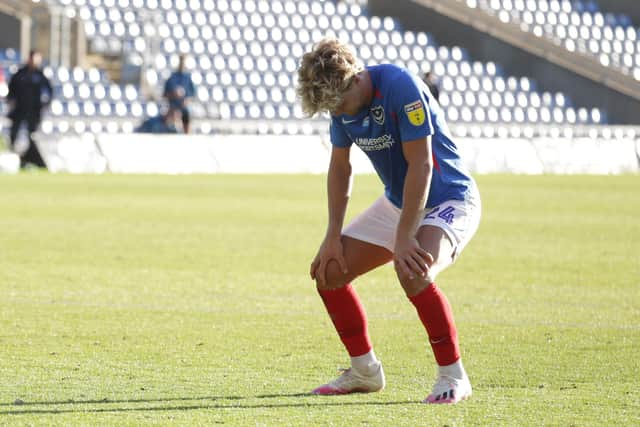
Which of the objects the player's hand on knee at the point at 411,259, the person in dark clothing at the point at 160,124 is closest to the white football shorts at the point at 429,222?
the player's hand on knee at the point at 411,259

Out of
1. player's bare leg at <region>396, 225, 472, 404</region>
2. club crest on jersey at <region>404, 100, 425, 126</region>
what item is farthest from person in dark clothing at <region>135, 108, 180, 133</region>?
club crest on jersey at <region>404, 100, 425, 126</region>

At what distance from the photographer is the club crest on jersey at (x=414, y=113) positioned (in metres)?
5.31

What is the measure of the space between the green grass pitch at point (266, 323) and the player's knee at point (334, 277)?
0.50m

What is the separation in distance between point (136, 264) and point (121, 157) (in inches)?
557

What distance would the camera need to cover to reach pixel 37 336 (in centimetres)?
715

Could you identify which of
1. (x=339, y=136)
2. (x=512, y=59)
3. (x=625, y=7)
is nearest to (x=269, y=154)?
(x=512, y=59)

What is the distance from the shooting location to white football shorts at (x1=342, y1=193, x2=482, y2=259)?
18.4 ft

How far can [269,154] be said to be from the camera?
26594mm

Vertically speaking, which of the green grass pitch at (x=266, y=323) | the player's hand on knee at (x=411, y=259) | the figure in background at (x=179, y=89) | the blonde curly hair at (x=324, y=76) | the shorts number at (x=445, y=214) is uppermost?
the blonde curly hair at (x=324, y=76)

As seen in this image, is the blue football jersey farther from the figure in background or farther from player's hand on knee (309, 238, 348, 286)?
the figure in background

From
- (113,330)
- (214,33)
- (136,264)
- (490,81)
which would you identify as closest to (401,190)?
(113,330)

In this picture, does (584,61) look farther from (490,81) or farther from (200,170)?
(200,170)

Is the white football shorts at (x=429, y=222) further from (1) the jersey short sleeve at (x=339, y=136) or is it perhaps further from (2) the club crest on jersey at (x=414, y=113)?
(2) the club crest on jersey at (x=414, y=113)

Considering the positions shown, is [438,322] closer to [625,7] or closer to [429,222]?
[429,222]
